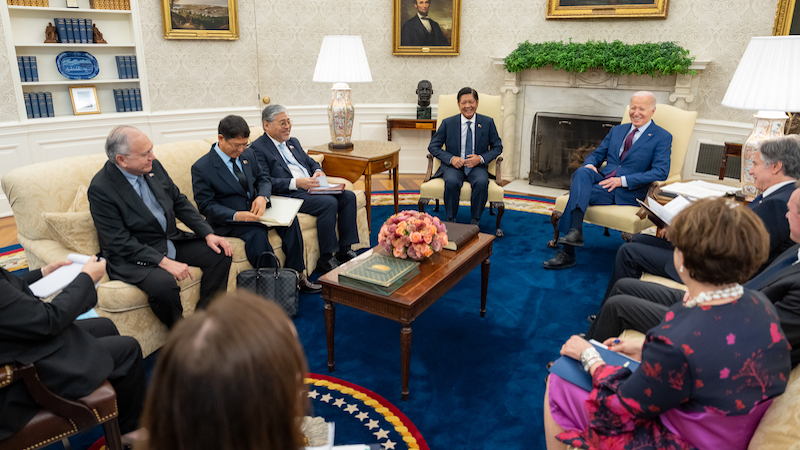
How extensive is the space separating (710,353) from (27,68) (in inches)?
241

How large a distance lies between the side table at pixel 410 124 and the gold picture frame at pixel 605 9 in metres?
1.85

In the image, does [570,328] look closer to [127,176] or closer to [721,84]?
[127,176]

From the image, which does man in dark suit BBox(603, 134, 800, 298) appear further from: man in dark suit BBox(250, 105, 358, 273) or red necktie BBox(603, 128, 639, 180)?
man in dark suit BBox(250, 105, 358, 273)

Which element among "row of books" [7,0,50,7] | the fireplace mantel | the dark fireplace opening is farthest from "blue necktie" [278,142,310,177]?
the dark fireplace opening

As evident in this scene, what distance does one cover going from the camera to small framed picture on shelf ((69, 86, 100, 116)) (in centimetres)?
553

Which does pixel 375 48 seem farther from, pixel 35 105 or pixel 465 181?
pixel 35 105

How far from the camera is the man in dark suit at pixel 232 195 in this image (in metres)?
3.41

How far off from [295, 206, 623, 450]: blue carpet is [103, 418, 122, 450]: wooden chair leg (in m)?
0.88

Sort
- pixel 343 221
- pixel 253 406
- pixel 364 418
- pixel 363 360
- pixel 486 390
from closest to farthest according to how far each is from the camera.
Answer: pixel 253 406 < pixel 364 418 < pixel 486 390 < pixel 363 360 < pixel 343 221

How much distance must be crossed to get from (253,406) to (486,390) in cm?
220

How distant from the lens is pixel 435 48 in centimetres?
675

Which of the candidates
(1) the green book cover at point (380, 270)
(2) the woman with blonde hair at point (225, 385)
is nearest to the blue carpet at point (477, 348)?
(1) the green book cover at point (380, 270)

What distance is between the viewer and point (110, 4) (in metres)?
5.46

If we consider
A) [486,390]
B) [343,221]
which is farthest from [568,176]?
[486,390]
